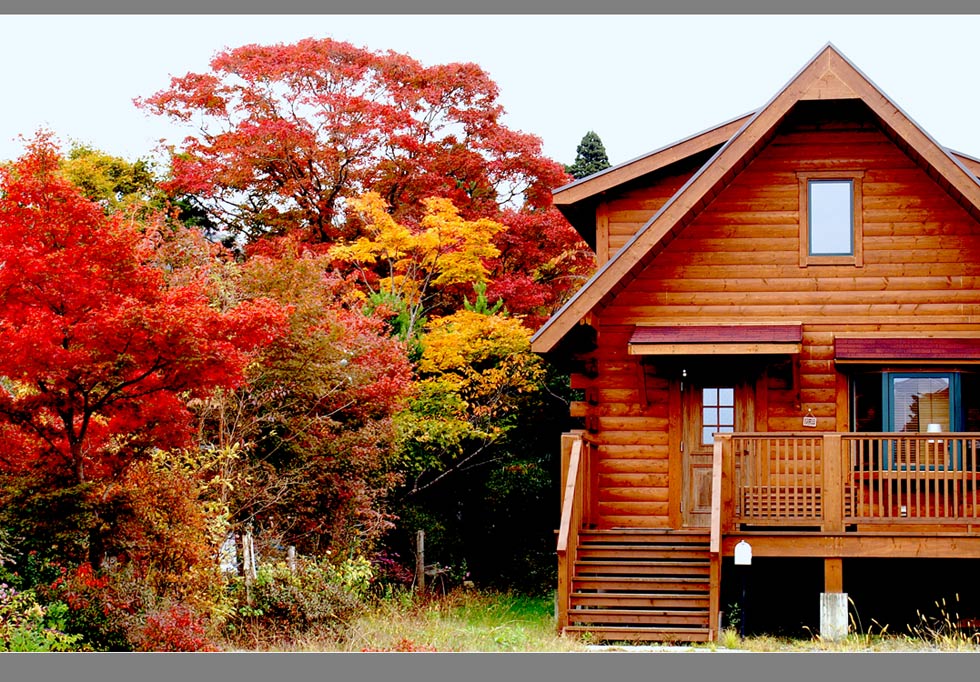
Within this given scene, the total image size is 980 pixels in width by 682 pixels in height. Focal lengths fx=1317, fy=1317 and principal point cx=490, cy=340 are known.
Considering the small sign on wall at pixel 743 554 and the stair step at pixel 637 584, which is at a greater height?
the small sign on wall at pixel 743 554

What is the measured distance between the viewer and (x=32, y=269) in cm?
1427

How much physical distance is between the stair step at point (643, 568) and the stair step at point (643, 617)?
84 cm

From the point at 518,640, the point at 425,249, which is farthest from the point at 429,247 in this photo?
the point at 518,640

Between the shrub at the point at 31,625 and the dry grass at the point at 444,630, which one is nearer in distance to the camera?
the shrub at the point at 31,625

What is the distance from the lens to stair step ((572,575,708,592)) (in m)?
16.8

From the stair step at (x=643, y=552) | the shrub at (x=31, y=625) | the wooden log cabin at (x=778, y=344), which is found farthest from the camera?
the stair step at (x=643, y=552)

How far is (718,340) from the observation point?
1788cm

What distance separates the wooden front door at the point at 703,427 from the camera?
61.8 ft

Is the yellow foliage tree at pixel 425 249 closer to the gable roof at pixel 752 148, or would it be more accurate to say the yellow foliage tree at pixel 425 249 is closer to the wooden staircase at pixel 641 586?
the gable roof at pixel 752 148

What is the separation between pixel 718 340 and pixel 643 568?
3237mm

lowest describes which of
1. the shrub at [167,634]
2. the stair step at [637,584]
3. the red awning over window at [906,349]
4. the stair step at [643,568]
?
the shrub at [167,634]

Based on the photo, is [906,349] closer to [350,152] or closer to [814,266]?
[814,266]

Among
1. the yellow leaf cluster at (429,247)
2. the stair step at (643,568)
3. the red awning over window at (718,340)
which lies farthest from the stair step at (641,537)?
the yellow leaf cluster at (429,247)

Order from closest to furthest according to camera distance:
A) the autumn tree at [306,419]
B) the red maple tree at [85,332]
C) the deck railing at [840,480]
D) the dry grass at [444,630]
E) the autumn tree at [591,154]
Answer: the red maple tree at [85,332]
the dry grass at [444,630]
the deck railing at [840,480]
the autumn tree at [306,419]
the autumn tree at [591,154]
